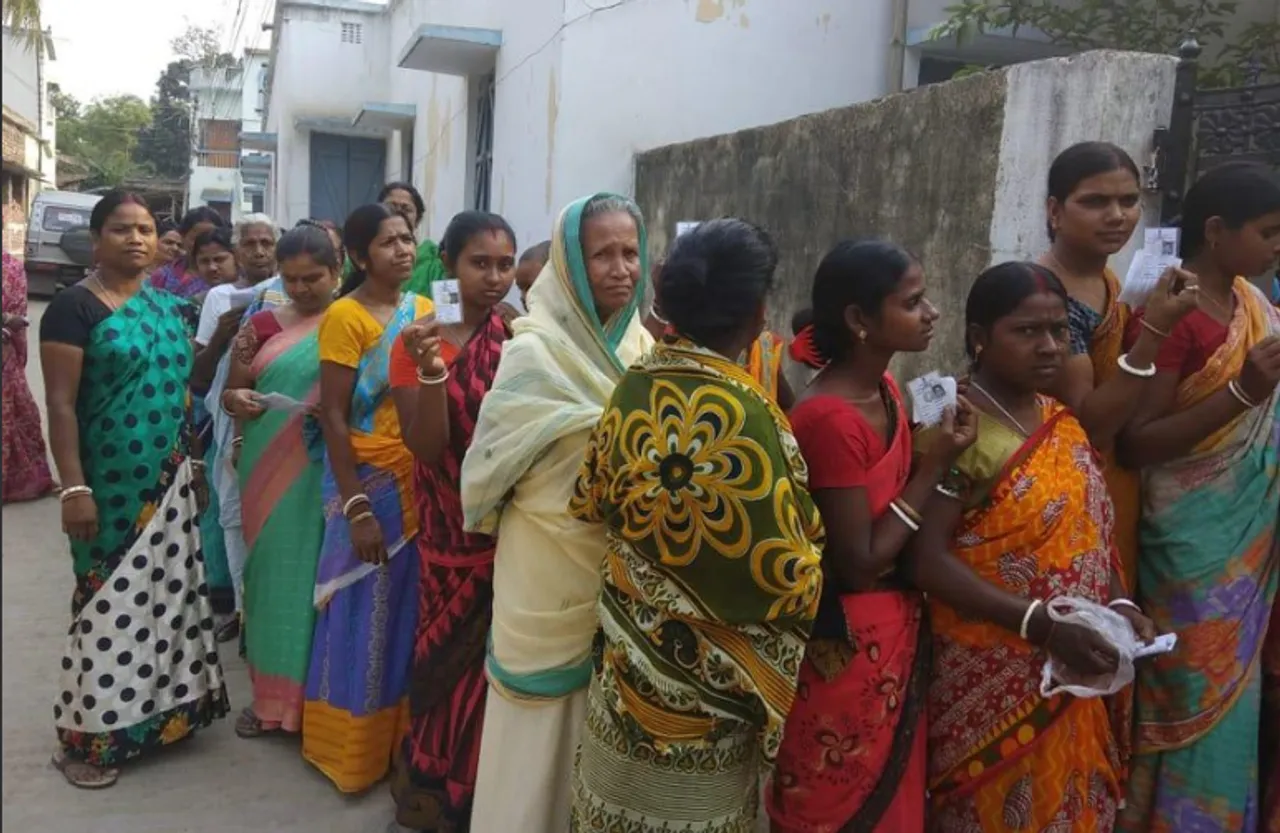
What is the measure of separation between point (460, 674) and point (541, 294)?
108 cm

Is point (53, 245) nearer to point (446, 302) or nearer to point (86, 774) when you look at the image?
point (86, 774)

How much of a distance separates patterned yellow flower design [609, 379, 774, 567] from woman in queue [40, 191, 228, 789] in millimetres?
2122

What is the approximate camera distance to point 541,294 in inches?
96.5

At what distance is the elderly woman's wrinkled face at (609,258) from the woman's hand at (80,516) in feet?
6.02

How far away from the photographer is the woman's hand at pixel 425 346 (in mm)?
2631

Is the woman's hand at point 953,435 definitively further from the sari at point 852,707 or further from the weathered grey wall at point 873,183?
the weathered grey wall at point 873,183

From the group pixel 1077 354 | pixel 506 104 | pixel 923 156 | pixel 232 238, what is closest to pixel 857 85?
pixel 506 104

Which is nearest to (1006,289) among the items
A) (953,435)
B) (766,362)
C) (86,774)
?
(953,435)

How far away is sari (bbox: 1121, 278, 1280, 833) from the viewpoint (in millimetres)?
2449

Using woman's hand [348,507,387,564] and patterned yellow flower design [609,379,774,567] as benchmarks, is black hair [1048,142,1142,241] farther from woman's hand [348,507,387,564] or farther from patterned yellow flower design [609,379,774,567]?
woman's hand [348,507,387,564]

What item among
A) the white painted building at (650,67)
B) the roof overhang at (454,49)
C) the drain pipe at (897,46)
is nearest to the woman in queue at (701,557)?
the white painted building at (650,67)

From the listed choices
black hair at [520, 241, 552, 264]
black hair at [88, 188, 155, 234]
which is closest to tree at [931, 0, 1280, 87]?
black hair at [520, 241, 552, 264]

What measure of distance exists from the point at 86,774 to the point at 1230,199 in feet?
12.1

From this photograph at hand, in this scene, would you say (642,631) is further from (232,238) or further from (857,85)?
(857,85)
